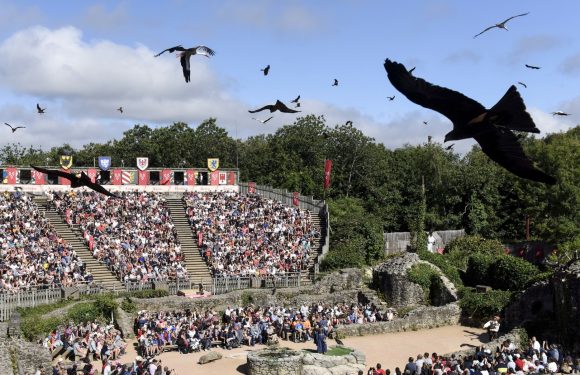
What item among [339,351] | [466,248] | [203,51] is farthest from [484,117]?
[466,248]

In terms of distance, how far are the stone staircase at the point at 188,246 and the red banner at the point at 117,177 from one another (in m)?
3.88

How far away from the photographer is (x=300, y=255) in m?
39.9

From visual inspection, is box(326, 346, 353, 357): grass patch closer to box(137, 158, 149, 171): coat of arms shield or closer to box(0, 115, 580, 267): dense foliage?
box(0, 115, 580, 267): dense foliage

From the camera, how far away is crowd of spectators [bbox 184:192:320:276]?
126ft

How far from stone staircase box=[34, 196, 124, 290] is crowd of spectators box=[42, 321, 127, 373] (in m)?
7.75

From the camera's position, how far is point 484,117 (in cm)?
685

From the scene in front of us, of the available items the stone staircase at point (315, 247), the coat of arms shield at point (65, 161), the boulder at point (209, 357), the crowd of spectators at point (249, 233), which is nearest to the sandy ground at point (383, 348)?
the boulder at point (209, 357)

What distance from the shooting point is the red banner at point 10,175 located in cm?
4241

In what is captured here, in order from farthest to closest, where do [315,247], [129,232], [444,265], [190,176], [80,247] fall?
[190,176]
[315,247]
[129,232]
[444,265]
[80,247]

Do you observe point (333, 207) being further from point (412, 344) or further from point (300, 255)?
point (412, 344)

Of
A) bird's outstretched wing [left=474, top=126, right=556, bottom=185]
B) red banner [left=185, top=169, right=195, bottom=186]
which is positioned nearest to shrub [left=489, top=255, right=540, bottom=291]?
red banner [left=185, top=169, right=195, bottom=186]

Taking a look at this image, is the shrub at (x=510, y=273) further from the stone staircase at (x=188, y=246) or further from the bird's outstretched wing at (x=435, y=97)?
the bird's outstretched wing at (x=435, y=97)

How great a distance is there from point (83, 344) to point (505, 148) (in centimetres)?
2138

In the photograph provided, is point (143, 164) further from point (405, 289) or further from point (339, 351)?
point (339, 351)
